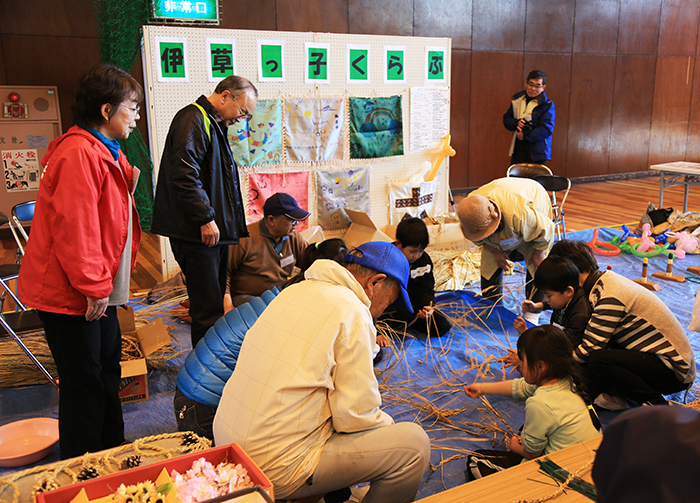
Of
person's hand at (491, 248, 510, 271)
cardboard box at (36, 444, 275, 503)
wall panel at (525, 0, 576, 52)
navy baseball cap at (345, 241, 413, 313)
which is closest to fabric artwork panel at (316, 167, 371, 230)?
person's hand at (491, 248, 510, 271)

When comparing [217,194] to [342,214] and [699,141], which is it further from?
[699,141]

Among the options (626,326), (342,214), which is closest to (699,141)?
(342,214)

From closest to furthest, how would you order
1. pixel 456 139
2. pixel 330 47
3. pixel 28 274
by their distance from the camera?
pixel 28 274
pixel 330 47
pixel 456 139

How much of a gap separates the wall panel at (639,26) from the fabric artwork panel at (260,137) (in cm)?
849

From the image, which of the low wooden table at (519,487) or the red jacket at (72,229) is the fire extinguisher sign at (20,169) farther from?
the low wooden table at (519,487)

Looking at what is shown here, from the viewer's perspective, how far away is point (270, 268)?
3.44 metres

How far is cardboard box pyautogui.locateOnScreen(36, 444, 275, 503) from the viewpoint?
1377mm

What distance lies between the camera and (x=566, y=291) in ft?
8.77

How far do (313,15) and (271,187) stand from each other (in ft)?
12.2

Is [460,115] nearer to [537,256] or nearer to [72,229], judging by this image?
[537,256]

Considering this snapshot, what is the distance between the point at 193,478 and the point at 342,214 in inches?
161

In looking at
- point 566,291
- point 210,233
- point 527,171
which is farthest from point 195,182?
point 527,171

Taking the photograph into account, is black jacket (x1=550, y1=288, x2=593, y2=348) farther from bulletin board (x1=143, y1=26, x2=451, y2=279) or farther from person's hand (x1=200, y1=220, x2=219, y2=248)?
bulletin board (x1=143, y1=26, x2=451, y2=279)

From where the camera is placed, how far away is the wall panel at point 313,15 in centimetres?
738
